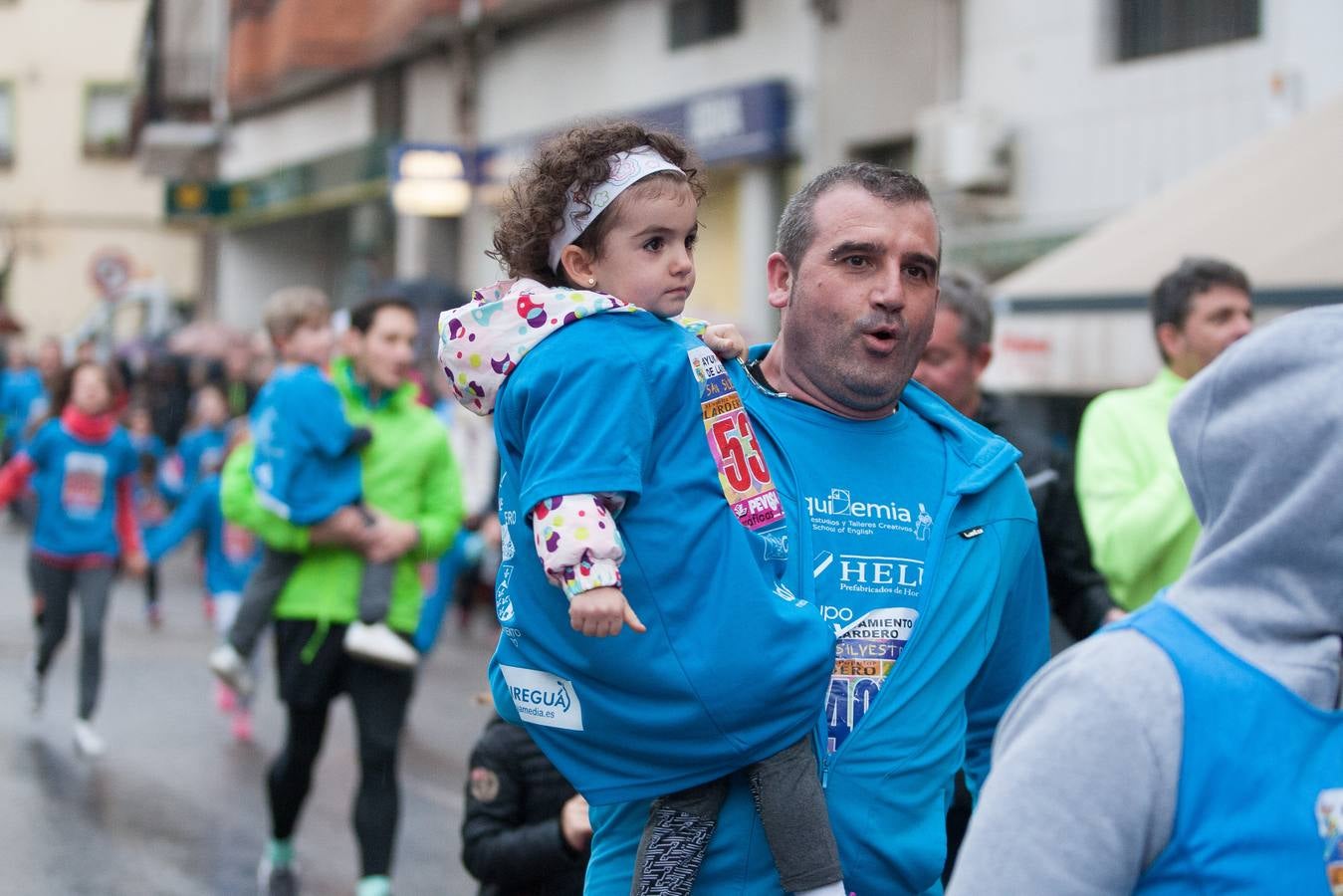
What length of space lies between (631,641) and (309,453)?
13.3ft

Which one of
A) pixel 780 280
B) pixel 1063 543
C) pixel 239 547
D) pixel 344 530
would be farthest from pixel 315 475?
pixel 239 547

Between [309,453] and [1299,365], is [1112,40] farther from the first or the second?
[1299,365]

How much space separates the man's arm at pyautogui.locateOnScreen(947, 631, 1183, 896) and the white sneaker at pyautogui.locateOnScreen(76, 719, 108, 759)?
8191mm

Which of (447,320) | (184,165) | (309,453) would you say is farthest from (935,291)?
(184,165)

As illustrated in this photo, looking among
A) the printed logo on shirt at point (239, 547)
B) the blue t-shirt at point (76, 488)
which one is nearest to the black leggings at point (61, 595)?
the blue t-shirt at point (76, 488)

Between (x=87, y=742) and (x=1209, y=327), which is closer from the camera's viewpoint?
(x=1209, y=327)

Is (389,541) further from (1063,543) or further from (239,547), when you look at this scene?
Result: (239,547)

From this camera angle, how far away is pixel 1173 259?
953 cm

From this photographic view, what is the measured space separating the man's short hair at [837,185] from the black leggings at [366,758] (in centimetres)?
351

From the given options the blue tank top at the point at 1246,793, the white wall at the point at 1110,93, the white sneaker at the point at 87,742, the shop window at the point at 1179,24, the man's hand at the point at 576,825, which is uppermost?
the shop window at the point at 1179,24

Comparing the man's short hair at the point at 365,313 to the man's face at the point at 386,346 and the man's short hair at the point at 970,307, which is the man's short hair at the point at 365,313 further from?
the man's short hair at the point at 970,307

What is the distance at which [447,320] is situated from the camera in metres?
2.87

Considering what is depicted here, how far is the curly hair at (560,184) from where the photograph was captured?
294 cm

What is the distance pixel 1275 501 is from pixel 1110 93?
13.1 metres
